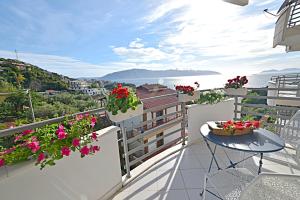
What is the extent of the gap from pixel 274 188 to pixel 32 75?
648cm

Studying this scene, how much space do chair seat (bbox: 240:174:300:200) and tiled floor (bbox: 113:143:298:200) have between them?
48.0 inches

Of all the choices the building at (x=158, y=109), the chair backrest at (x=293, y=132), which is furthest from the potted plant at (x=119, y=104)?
the chair backrest at (x=293, y=132)

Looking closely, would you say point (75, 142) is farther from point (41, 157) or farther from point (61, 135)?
point (41, 157)

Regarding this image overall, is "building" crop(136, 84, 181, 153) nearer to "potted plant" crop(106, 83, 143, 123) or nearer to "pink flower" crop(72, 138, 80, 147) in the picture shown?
"potted plant" crop(106, 83, 143, 123)

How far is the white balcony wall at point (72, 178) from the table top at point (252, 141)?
120 cm

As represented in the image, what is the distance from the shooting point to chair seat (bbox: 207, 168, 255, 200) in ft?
4.06

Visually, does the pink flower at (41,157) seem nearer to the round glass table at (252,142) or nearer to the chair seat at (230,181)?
the chair seat at (230,181)

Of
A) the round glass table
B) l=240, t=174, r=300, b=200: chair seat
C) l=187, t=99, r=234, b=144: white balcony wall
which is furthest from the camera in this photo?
l=187, t=99, r=234, b=144: white balcony wall

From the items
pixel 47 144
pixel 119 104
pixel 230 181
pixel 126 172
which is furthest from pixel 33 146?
pixel 230 181

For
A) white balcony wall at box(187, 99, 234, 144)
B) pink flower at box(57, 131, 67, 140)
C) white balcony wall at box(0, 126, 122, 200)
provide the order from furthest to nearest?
white balcony wall at box(187, 99, 234, 144)
pink flower at box(57, 131, 67, 140)
white balcony wall at box(0, 126, 122, 200)

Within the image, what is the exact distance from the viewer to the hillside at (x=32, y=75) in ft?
13.3

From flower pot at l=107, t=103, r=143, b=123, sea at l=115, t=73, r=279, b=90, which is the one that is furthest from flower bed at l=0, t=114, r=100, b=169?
sea at l=115, t=73, r=279, b=90

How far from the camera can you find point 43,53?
33.6 feet

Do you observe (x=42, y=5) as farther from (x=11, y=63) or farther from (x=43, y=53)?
(x=43, y=53)
